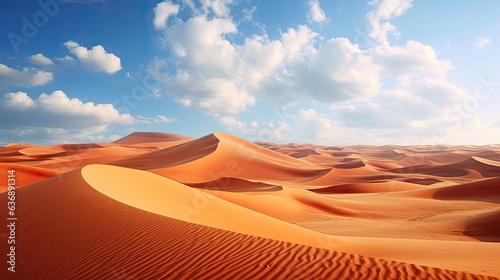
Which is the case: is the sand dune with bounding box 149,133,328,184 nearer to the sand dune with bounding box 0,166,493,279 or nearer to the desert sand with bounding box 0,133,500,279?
the desert sand with bounding box 0,133,500,279

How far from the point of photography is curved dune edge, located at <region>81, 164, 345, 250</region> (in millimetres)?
8820

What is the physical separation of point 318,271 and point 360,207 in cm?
1678

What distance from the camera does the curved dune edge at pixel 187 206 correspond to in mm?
8820

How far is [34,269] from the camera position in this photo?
19.2ft

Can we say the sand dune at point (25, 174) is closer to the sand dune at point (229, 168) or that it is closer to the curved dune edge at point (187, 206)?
the sand dune at point (229, 168)

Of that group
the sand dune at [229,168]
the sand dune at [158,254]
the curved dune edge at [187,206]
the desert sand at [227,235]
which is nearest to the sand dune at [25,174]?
the sand dune at [229,168]

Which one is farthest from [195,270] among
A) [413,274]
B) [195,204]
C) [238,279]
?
[195,204]

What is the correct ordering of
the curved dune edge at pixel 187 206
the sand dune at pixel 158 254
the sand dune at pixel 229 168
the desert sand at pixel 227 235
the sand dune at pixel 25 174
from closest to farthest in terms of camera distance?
the sand dune at pixel 158 254
the desert sand at pixel 227 235
the curved dune edge at pixel 187 206
the sand dune at pixel 25 174
the sand dune at pixel 229 168

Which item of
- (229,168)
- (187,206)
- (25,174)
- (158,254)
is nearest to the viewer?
(158,254)

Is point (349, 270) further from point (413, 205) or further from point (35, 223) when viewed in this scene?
point (413, 205)

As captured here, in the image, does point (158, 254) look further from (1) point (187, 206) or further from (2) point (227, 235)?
(1) point (187, 206)

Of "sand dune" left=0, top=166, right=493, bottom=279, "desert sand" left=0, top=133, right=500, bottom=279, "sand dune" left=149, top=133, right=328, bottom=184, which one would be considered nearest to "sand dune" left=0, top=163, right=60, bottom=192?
"sand dune" left=149, top=133, right=328, bottom=184

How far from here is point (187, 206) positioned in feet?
38.0

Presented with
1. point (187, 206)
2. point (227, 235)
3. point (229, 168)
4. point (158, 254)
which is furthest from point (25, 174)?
point (227, 235)
